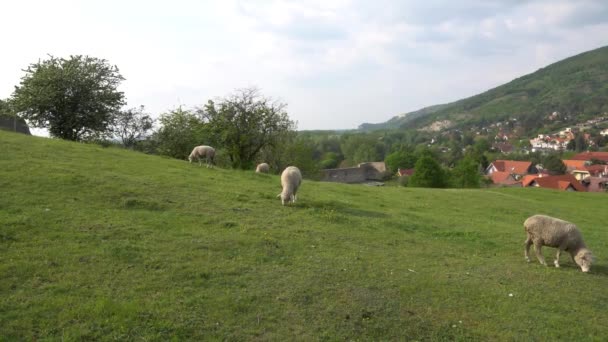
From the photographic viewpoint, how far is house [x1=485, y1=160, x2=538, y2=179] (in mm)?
113688

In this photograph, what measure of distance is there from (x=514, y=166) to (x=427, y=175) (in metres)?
65.2

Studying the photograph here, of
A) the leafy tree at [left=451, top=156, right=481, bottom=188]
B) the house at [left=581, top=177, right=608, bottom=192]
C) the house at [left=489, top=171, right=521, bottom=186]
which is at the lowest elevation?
the house at [left=581, top=177, right=608, bottom=192]

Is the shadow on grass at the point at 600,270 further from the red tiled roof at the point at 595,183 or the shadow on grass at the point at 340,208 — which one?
the red tiled roof at the point at 595,183

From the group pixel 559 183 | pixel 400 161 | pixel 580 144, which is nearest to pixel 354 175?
pixel 400 161

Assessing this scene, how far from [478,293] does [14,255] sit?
37.3 ft

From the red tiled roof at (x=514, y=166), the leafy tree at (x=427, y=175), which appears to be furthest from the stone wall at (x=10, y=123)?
the red tiled roof at (x=514, y=166)

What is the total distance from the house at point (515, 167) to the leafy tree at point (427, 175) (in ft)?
164

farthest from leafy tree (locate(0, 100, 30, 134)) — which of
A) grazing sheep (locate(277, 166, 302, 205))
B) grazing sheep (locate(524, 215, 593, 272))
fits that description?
grazing sheep (locate(524, 215, 593, 272))

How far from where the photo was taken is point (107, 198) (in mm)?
15070

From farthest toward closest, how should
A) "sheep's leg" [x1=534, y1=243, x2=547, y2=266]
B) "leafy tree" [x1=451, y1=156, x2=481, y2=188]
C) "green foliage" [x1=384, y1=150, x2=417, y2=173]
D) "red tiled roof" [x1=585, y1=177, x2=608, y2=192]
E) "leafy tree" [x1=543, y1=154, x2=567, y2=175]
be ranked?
"leafy tree" [x1=543, y1=154, x2=567, y2=175] < "green foliage" [x1=384, y1=150, x2=417, y2=173] < "red tiled roof" [x1=585, y1=177, x2=608, y2=192] < "leafy tree" [x1=451, y1=156, x2=481, y2=188] < "sheep's leg" [x1=534, y1=243, x2=547, y2=266]

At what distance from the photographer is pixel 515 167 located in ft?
386

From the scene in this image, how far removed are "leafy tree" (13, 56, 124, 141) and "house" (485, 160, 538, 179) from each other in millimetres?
101333

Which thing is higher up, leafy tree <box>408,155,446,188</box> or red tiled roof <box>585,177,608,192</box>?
leafy tree <box>408,155,446,188</box>

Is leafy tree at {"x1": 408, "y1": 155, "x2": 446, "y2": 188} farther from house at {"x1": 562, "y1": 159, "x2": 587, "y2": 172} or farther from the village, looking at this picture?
house at {"x1": 562, "y1": 159, "x2": 587, "y2": 172}
